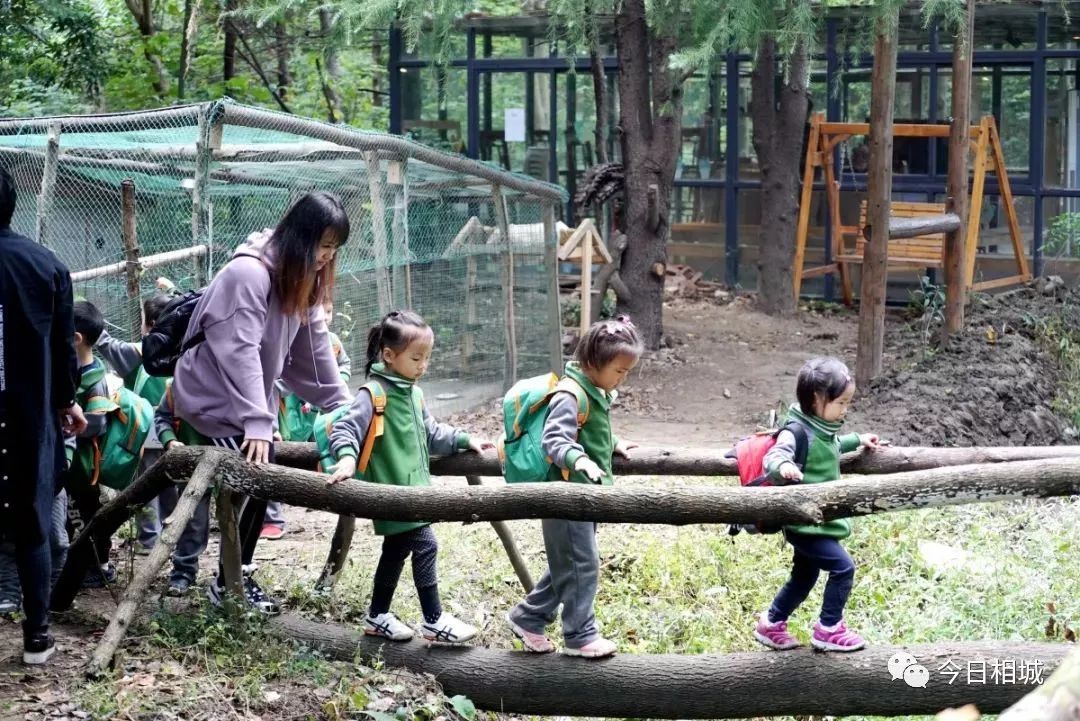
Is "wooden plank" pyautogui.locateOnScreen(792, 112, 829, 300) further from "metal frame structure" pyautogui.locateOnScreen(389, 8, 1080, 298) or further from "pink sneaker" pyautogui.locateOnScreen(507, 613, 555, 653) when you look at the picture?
"pink sneaker" pyautogui.locateOnScreen(507, 613, 555, 653)

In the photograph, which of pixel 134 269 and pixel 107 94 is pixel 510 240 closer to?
pixel 134 269

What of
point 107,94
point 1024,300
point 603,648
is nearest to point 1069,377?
point 1024,300

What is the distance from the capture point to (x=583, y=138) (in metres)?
17.7

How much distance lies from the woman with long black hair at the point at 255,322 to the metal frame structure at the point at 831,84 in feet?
34.6

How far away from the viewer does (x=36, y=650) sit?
425 cm

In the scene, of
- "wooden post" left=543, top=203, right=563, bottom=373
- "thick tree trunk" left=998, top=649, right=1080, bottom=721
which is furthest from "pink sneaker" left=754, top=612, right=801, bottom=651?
"wooden post" left=543, top=203, right=563, bottom=373

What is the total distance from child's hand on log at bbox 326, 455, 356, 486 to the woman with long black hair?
346 mm

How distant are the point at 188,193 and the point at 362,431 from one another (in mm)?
4642

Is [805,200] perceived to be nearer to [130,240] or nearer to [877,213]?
[877,213]

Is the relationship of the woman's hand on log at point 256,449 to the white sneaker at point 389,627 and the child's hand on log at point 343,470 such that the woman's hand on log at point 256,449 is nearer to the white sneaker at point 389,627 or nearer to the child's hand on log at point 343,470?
the child's hand on log at point 343,470

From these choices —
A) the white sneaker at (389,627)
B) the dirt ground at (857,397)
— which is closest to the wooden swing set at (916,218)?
the dirt ground at (857,397)

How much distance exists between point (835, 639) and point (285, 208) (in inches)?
205

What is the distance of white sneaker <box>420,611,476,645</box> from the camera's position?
184 inches

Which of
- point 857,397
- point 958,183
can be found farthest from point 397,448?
point 958,183
